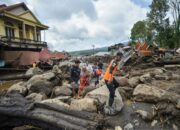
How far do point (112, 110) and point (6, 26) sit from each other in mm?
23814

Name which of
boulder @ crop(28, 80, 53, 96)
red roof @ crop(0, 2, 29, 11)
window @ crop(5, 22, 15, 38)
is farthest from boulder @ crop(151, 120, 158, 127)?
red roof @ crop(0, 2, 29, 11)

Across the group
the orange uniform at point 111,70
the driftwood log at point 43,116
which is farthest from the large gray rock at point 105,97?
the driftwood log at point 43,116

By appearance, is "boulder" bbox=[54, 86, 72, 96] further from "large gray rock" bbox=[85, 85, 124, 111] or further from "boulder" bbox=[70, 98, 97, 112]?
"boulder" bbox=[70, 98, 97, 112]

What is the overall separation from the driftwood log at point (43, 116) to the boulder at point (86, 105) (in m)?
0.80

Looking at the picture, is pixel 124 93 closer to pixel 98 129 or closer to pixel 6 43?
pixel 98 129

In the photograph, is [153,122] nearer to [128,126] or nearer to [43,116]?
[128,126]

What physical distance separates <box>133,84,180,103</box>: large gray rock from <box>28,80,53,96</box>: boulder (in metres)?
4.35

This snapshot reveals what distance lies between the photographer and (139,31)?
158ft

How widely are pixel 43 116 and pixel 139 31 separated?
138 feet

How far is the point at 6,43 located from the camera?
2233 centimetres

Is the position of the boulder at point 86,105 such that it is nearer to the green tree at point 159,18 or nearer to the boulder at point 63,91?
the boulder at point 63,91

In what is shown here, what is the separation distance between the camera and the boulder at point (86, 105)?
346 inches

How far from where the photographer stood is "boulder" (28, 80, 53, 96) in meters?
12.1

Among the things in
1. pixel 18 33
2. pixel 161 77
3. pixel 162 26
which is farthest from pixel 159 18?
pixel 161 77
